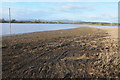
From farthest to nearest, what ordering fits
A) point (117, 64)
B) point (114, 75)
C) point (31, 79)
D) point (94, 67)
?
point (117, 64), point (94, 67), point (114, 75), point (31, 79)

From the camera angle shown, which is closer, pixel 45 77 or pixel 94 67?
pixel 45 77

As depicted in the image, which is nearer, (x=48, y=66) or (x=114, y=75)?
(x=114, y=75)

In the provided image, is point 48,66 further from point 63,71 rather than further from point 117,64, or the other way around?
point 117,64

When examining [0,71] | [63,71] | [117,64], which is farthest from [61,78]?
[117,64]

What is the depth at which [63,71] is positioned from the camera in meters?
4.36

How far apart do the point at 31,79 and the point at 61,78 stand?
97cm

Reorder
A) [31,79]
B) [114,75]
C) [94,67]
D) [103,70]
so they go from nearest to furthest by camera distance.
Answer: [31,79] < [114,75] < [103,70] < [94,67]

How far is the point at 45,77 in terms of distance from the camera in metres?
3.92

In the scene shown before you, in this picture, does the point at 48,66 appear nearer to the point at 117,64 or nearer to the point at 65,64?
the point at 65,64

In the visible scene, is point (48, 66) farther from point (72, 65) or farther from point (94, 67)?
point (94, 67)

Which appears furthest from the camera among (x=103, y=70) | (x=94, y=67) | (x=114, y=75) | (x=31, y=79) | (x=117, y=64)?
(x=117, y=64)

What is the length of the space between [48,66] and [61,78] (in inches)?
43.7

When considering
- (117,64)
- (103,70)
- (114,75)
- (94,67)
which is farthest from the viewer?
(117,64)

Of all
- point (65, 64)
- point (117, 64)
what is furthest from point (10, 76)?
point (117, 64)
